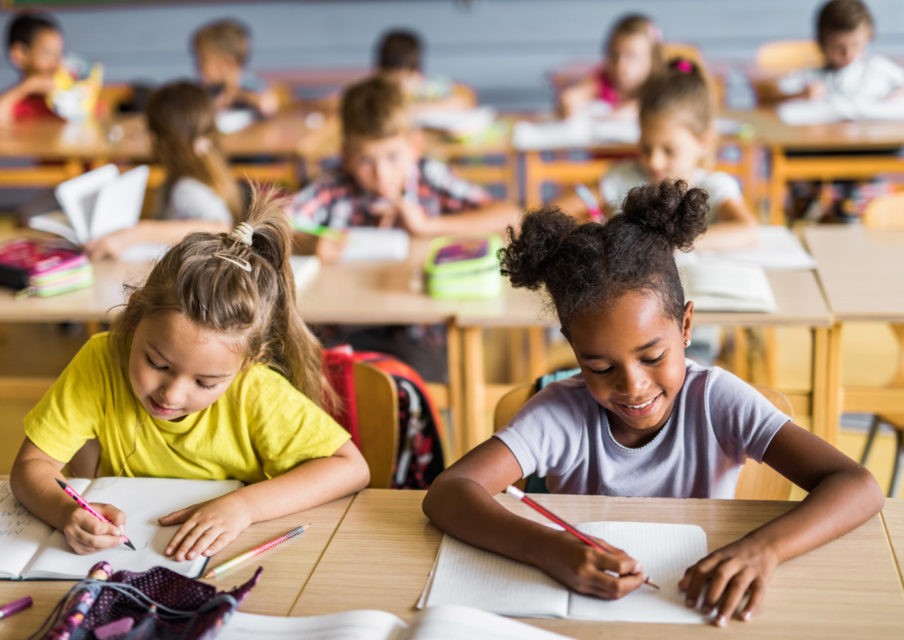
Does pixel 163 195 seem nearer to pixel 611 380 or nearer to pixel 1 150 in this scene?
pixel 1 150

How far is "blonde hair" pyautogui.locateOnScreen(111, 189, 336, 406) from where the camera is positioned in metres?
1.46

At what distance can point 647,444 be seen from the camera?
1520 mm

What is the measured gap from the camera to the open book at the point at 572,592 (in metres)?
1.15

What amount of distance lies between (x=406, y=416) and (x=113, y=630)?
0.83 m

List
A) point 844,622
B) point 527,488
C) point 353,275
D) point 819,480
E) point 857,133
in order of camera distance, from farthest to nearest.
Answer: point 857,133
point 353,275
point 527,488
point 819,480
point 844,622

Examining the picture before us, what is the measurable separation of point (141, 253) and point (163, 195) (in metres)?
0.31

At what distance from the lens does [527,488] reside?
65.7 inches

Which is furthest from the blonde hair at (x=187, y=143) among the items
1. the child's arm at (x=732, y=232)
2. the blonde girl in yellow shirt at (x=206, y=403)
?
the blonde girl in yellow shirt at (x=206, y=403)

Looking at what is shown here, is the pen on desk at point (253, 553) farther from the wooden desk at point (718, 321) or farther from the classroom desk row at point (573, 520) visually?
the wooden desk at point (718, 321)

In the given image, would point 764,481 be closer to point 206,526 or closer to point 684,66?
point 206,526

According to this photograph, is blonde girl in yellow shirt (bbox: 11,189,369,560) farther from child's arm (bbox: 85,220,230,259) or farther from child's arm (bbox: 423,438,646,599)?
child's arm (bbox: 85,220,230,259)

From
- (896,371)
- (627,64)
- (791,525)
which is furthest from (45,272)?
(627,64)

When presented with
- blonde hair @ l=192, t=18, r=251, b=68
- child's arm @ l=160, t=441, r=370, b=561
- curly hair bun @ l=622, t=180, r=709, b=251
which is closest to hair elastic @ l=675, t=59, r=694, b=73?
curly hair bun @ l=622, t=180, r=709, b=251

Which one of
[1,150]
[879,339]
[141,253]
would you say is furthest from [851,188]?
[1,150]
